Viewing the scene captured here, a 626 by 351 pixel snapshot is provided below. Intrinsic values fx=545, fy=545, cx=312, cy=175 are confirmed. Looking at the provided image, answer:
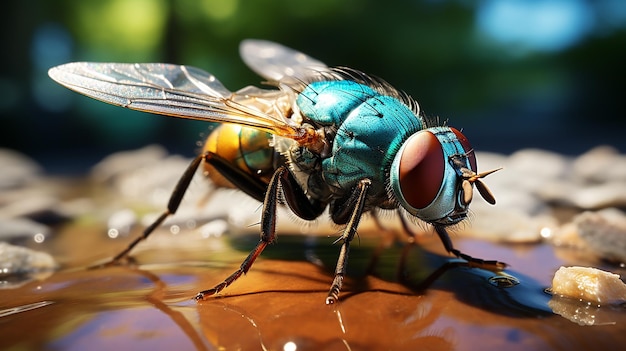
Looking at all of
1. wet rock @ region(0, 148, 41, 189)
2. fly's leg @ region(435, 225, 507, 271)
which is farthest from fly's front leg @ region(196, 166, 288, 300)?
wet rock @ region(0, 148, 41, 189)

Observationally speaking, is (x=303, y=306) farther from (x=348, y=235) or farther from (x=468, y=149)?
(x=468, y=149)

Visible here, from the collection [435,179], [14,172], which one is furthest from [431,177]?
[14,172]

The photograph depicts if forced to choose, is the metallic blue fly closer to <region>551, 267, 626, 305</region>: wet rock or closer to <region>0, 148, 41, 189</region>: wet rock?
<region>551, 267, 626, 305</region>: wet rock

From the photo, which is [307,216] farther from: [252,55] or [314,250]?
[252,55]

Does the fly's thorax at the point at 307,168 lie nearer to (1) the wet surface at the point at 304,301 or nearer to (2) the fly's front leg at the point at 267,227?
(2) the fly's front leg at the point at 267,227

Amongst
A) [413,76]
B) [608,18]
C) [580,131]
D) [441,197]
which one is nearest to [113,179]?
[441,197]

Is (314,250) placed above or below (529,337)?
below

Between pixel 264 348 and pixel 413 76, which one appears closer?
pixel 264 348
